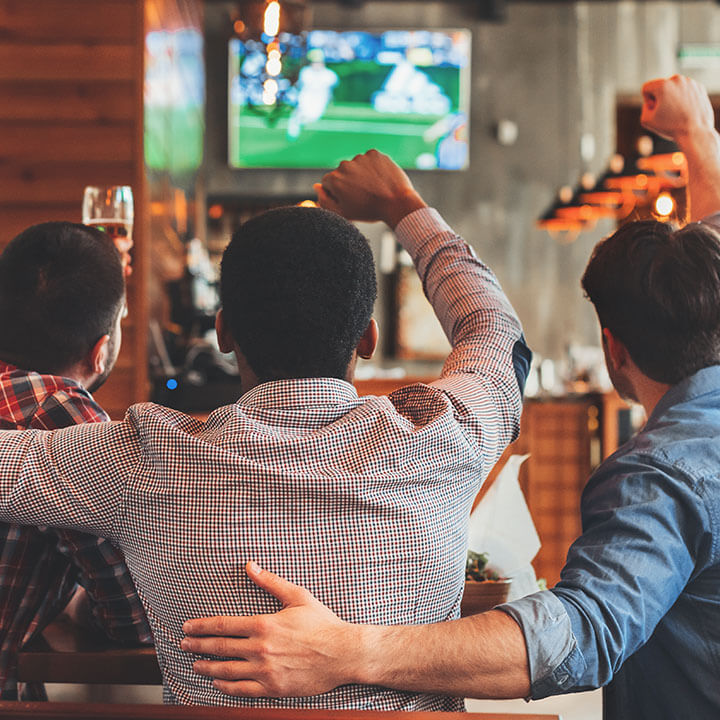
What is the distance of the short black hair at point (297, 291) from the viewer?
1.10 m

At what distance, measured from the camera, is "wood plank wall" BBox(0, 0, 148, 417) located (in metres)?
3.81

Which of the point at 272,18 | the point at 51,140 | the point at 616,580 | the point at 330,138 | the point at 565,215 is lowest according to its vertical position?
the point at 616,580

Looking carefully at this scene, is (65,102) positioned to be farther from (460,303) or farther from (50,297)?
(460,303)

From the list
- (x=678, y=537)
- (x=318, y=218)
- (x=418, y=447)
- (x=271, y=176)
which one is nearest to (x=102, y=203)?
(x=318, y=218)

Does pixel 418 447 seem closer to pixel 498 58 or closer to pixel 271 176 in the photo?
pixel 271 176

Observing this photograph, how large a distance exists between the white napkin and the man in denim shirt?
0.94ft

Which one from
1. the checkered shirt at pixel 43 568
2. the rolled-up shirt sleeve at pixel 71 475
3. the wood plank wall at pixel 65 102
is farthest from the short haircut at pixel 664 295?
the wood plank wall at pixel 65 102

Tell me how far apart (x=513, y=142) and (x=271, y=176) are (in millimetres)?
2214

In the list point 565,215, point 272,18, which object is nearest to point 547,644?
point 272,18

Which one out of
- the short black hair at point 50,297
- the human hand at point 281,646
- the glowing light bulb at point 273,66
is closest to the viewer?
the human hand at point 281,646

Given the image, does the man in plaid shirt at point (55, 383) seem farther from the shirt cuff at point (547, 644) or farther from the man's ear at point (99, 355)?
the shirt cuff at point (547, 644)

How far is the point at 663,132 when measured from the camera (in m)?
1.76

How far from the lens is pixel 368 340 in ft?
3.93

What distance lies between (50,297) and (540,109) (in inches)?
307
